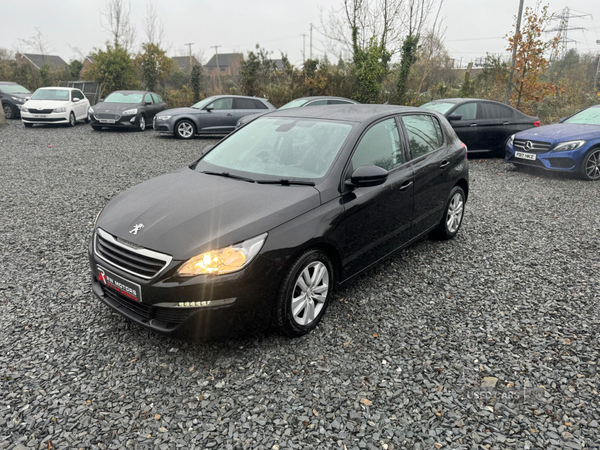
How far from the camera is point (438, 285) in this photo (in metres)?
4.21

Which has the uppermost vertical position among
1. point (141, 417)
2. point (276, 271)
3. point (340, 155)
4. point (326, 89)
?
point (326, 89)

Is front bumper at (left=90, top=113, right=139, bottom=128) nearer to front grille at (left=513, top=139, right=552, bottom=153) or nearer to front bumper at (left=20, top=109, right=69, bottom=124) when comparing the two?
front bumper at (left=20, top=109, right=69, bottom=124)

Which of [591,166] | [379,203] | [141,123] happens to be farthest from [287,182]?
[141,123]

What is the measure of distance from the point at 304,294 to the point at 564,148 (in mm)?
8012

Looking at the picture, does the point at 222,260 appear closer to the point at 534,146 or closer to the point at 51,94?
the point at 534,146

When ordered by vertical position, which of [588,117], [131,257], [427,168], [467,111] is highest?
[467,111]

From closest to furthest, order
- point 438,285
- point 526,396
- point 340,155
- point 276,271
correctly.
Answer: point 526,396, point 276,271, point 340,155, point 438,285

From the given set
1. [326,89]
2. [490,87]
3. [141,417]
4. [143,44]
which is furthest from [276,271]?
[143,44]

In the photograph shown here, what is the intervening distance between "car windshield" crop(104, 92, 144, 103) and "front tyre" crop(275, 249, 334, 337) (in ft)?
50.0

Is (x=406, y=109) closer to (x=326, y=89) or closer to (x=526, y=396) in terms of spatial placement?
(x=526, y=396)

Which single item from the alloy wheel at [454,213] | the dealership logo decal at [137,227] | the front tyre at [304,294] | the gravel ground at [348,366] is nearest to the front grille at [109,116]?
the gravel ground at [348,366]

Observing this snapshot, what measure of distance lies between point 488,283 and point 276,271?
96.8 inches

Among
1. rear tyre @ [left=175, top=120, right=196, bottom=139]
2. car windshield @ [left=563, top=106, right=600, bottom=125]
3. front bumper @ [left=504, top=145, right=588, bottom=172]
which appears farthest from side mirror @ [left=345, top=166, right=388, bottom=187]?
rear tyre @ [left=175, top=120, right=196, bottom=139]

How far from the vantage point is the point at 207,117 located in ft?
47.5
